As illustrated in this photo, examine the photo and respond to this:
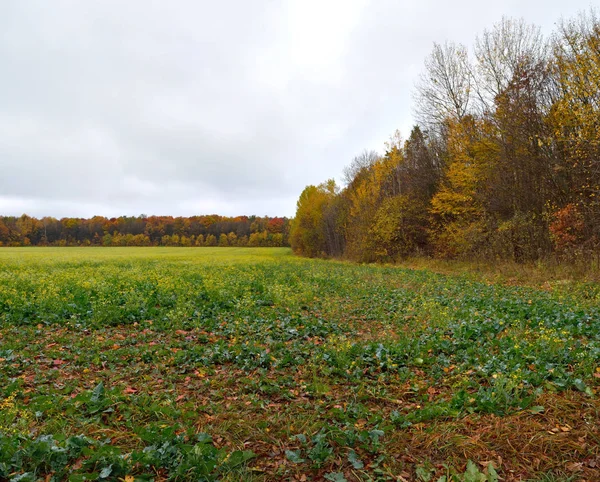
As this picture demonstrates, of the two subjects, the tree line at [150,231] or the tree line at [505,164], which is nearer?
the tree line at [505,164]

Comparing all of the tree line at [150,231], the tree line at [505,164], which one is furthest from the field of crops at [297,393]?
the tree line at [150,231]

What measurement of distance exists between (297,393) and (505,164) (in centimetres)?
1913

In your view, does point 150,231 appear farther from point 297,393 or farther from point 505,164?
point 297,393

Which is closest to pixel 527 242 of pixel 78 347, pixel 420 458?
pixel 420 458

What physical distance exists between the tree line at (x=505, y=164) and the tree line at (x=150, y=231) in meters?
71.6

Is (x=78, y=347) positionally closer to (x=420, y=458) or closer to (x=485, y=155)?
(x=420, y=458)

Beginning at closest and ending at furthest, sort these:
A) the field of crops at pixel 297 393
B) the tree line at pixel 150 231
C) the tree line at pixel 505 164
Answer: the field of crops at pixel 297 393
the tree line at pixel 505 164
the tree line at pixel 150 231

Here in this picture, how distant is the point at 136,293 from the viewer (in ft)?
34.5

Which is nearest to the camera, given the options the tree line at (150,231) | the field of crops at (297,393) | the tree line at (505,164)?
the field of crops at (297,393)

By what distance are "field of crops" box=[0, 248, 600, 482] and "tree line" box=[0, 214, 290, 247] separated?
9298 cm

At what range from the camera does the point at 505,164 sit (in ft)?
61.5

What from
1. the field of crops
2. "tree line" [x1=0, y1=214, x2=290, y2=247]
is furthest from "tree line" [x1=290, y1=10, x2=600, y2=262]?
"tree line" [x1=0, y1=214, x2=290, y2=247]

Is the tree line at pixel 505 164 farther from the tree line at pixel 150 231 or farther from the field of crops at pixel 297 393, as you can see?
the tree line at pixel 150 231

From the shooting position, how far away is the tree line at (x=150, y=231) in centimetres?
9369
